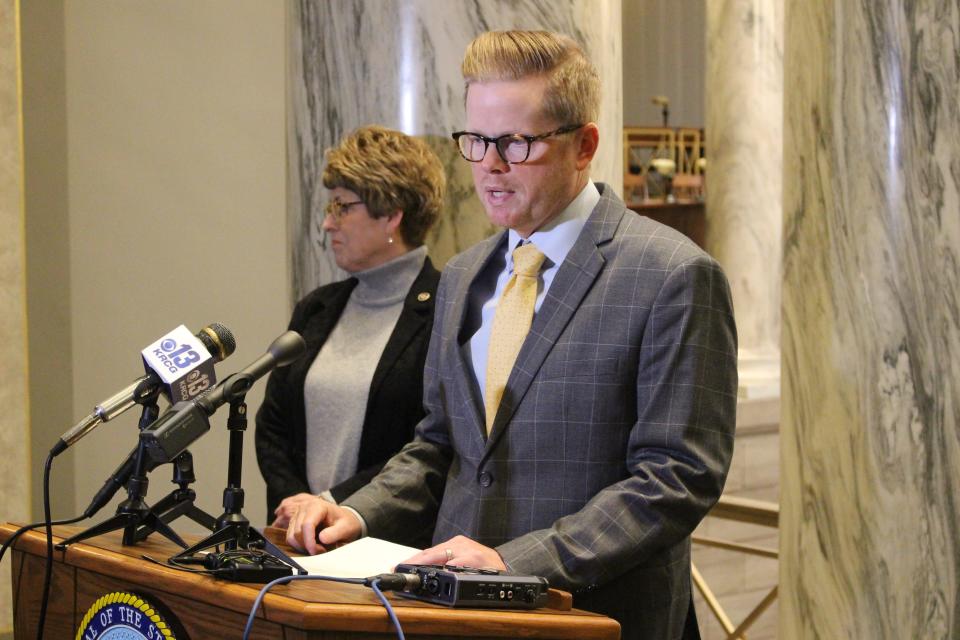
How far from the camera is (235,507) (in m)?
1.88

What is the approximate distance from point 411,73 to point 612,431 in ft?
5.49

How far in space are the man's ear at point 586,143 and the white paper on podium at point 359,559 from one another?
2.58 ft

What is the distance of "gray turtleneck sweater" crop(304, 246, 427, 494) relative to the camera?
3221 mm

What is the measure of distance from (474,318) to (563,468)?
41 centimetres

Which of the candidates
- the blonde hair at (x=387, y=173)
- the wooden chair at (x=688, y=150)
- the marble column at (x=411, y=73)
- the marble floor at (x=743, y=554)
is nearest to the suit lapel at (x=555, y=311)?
the blonde hair at (x=387, y=173)

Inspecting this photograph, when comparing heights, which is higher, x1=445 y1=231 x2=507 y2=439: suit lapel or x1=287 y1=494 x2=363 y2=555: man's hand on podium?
x1=445 y1=231 x2=507 y2=439: suit lapel

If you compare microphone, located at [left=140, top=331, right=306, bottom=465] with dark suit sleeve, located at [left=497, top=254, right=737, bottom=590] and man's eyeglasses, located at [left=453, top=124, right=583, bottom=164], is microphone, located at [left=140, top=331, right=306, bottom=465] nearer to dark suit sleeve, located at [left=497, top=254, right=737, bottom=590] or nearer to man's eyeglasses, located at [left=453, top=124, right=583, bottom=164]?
dark suit sleeve, located at [left=497, top=254, right=737, bottom=590]

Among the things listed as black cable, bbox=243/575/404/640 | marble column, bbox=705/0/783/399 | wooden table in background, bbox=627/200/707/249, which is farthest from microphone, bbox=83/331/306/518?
wooden table in background, bbox=627/200/707/249

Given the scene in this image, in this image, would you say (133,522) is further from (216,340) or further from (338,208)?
(338,208)

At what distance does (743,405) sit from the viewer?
692cm

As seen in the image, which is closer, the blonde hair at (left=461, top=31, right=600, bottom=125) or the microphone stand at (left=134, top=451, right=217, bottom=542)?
the microphone stand at (left=134, top=451, right=217, bottom=542)

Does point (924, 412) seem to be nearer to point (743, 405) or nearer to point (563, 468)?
point (563, 468)

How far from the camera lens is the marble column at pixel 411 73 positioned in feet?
11.6

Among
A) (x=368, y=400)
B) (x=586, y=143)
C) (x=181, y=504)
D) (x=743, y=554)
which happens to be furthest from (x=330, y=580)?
(x=743, y=554)
